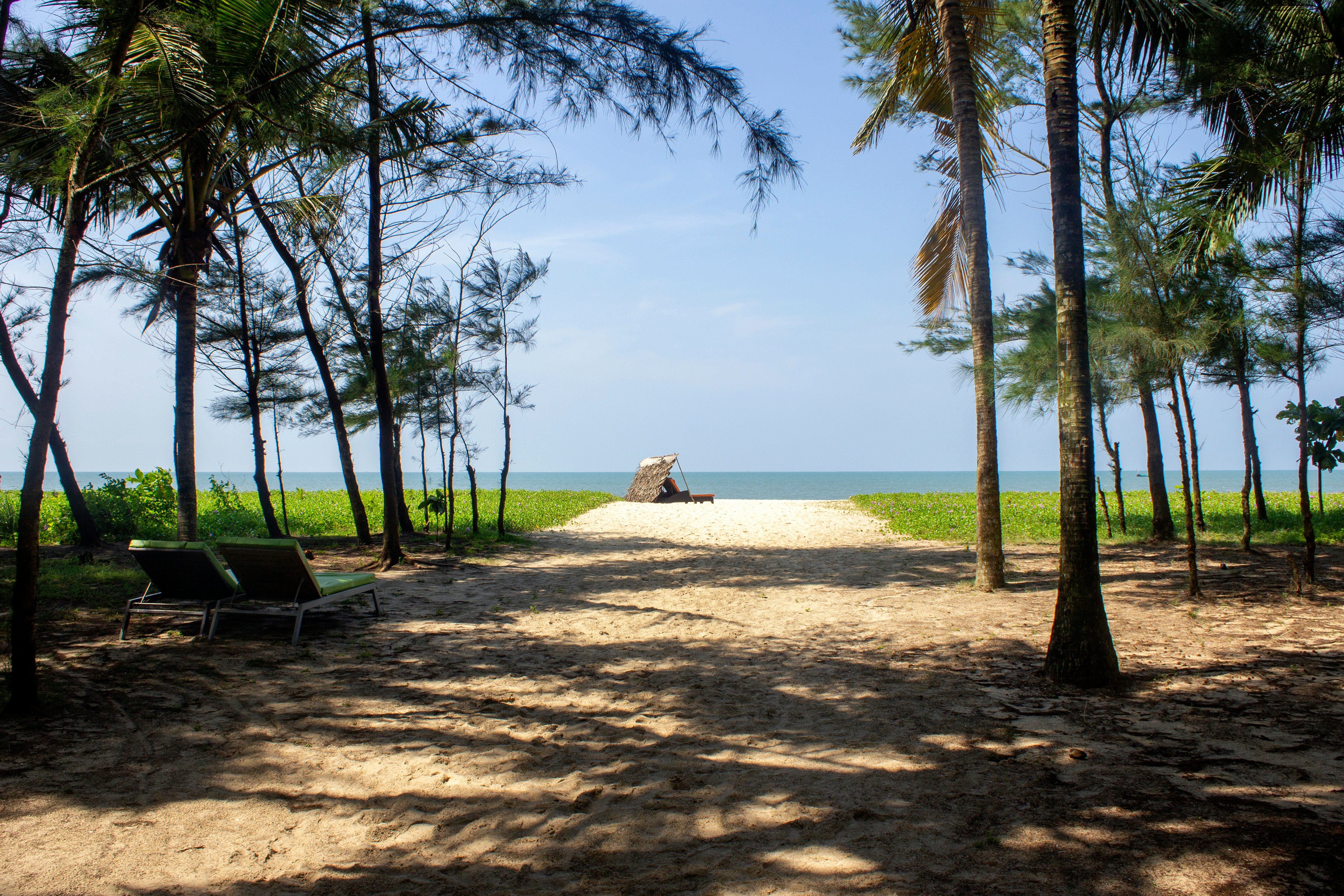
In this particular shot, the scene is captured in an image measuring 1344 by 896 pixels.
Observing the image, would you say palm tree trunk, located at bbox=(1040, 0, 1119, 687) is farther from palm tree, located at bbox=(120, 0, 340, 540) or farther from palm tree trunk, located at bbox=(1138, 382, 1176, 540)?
palm tree trunk, located at bbox=(1138, 382, 1176, 540)

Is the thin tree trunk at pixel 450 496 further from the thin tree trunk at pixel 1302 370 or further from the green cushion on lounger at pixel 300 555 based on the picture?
the thin tree trunk at pixel 1302 370

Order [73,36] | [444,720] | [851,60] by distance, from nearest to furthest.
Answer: [444,720] < [73,36] < [851,60]

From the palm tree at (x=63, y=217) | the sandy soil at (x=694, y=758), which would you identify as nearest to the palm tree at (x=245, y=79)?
the palm tree at (x=63, y=217)

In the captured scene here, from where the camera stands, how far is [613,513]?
19203 mm

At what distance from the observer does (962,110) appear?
721cm

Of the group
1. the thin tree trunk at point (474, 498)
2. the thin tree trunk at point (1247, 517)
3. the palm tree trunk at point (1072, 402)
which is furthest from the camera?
the thin tree trunk at point (474, 498)

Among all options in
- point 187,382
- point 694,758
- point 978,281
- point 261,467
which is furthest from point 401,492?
point 694,758

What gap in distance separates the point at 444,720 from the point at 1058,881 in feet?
9.94

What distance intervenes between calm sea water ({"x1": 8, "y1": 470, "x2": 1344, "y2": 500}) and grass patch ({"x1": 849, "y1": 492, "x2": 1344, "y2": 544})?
1208 centimetres

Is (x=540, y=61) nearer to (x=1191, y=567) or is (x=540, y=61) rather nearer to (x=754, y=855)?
(x=754, y=855)

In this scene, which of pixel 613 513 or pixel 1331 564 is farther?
Answer: pixel 613 513

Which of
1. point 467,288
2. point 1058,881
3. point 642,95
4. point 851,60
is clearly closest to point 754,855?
→ point 1058,881

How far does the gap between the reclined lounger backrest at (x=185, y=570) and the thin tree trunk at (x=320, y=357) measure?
14.7 ft

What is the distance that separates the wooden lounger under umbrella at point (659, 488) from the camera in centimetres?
2338
